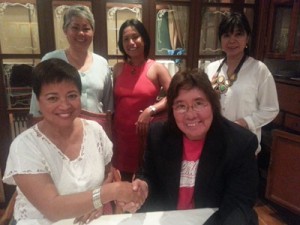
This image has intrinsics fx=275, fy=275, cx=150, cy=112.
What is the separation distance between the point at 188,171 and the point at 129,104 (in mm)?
807

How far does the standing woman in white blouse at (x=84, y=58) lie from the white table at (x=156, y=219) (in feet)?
2.81

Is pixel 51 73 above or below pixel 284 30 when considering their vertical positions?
below

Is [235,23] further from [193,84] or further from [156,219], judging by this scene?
[156,219]

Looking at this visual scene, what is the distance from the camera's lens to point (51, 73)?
108cm

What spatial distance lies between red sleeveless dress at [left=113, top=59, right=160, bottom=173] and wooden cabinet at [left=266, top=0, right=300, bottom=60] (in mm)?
1252

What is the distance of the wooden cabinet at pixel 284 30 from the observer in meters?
2.28

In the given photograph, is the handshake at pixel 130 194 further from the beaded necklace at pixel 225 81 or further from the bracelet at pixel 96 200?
the beaded necklace at pixel 225 81

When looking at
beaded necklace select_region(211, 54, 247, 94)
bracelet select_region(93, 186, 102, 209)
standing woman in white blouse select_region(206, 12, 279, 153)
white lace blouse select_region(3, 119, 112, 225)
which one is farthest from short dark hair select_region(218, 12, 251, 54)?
bracelet select_region(93, 186, 102, 209)

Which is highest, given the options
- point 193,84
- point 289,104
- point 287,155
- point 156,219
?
point 193,84

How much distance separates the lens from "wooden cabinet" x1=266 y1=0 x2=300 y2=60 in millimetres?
2281

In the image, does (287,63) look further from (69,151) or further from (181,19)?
(69,151)

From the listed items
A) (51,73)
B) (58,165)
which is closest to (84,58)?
(51,73)

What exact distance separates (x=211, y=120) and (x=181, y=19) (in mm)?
1600

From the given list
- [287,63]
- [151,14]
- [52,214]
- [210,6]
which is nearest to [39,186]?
[52,214]
